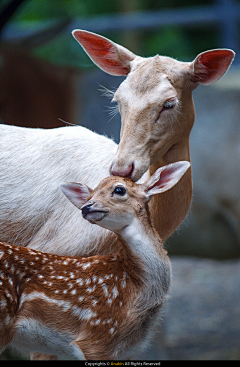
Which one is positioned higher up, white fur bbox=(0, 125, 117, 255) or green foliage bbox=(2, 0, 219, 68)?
white fur bbox=(0, 125, 117, 255)

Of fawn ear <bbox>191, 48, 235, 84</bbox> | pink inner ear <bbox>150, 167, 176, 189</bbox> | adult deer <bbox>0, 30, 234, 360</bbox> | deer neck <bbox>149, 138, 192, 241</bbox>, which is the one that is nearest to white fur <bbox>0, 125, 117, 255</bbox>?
adult deer <bbox>0, 30, 234, 360</bbox>

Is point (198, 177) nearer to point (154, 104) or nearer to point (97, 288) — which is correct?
point (154, 104)

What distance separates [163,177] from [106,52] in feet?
2.07

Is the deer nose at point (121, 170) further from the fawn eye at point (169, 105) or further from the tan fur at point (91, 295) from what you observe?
the fawn eye at point (169, 105)

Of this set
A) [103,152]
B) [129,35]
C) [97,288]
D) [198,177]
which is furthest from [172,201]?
[129,35]

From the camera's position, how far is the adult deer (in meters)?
1.58

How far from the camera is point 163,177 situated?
1499mm

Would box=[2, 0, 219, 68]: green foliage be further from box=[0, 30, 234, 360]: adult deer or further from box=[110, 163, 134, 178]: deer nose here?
box=[110, 163, 134, 178]: deer nose

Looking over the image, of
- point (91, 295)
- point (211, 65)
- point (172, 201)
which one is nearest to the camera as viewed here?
point (91, 295)

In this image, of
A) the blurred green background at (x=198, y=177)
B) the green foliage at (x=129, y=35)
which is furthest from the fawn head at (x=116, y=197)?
the green foliage at (x=129, y=35)

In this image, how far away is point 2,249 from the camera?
1.44 metres

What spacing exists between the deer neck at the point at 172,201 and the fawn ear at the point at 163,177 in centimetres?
29

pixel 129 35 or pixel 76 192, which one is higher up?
pixel 76 192

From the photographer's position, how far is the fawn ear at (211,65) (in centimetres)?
169
